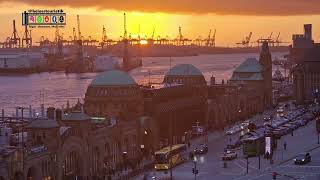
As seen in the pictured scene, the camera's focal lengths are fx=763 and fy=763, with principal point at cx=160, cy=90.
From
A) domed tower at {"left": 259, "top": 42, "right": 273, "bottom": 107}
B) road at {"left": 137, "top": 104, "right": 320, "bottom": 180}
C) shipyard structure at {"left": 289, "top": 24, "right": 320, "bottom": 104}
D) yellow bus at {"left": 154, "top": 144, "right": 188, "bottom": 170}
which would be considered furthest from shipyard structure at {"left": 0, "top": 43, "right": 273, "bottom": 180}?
shipyard structure at {"left": 289, "top": 24, "right": 320, "bottom": 104}

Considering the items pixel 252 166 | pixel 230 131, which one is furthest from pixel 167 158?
pixel 230 131

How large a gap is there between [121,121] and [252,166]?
7.31 metres

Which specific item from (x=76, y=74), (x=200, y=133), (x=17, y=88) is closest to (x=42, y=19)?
(x=200, y=133)

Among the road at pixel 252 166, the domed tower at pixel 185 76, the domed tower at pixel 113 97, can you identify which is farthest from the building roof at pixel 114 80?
the domed tower at pixel 185 76

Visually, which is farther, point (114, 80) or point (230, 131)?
point (230, 131)

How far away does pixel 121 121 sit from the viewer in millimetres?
37719

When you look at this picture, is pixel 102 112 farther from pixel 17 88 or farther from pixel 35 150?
pixel 17 88

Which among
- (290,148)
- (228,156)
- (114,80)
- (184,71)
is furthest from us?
(184,71)

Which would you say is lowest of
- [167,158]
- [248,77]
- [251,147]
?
[167,158]

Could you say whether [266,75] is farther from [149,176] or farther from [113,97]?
[149,176]

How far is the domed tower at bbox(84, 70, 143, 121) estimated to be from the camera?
41375 mm

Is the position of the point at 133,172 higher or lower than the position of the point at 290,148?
lower

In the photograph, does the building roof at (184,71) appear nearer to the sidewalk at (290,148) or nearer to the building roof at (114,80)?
the sidewalk at (290,148)

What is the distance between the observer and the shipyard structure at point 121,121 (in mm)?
29859
